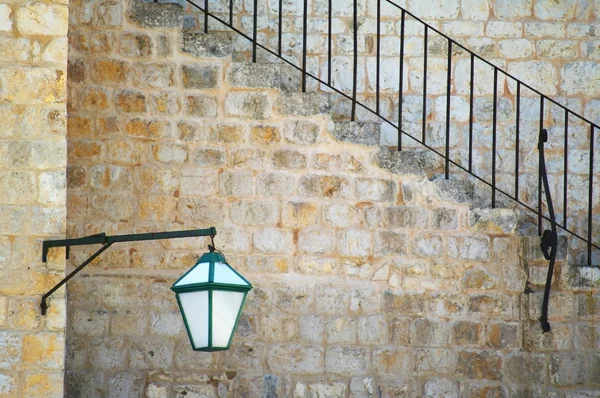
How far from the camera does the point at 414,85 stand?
8266 mm

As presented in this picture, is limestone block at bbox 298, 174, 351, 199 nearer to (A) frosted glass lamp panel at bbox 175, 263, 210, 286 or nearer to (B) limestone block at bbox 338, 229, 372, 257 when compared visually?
(B) limestone block at bbox 338, 229, 372, 257

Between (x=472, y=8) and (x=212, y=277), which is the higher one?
(x=472, y=8)

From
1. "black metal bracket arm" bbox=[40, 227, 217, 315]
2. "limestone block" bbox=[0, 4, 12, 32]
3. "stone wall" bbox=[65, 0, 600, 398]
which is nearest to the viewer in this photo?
"black metal bracket arm" bbox=[40, 227, 217, 315]

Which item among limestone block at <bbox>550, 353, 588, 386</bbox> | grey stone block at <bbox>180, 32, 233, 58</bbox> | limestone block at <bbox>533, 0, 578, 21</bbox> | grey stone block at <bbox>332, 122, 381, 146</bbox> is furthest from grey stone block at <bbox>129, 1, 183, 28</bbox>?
limestone block at <bbox>550, 353, 588, 386</bbox>

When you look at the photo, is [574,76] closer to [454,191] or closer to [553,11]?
[553,11]

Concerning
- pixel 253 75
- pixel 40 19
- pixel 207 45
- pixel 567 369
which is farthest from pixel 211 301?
pixel 567 369


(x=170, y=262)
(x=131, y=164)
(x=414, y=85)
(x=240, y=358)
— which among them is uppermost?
(x=414, y=85)

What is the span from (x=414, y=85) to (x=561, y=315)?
6.84ft

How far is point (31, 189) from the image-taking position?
5793 millimetres

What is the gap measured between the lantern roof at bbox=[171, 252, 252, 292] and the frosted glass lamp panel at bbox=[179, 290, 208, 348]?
5 cm

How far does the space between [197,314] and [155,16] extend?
264 cm

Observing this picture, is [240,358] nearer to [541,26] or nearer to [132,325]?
[132,325]

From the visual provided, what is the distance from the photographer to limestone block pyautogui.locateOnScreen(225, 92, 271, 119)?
283 inches

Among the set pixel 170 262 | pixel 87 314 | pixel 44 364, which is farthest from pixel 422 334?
pixel 44 364
